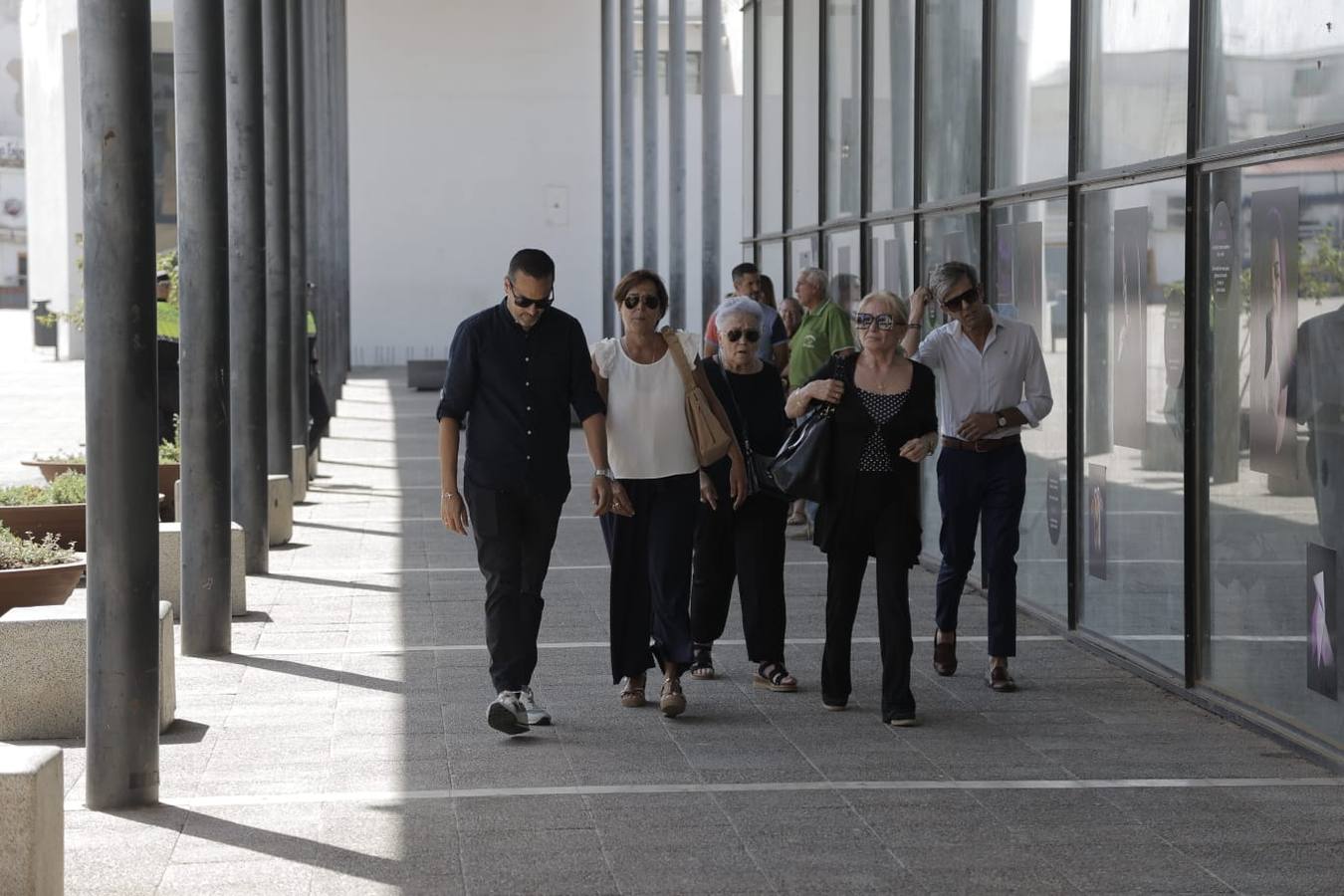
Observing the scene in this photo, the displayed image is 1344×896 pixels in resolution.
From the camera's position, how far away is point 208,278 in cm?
939

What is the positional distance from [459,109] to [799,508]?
27329 millimetres

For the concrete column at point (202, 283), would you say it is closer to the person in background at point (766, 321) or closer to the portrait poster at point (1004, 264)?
the portrait poster at point (1004, 264)

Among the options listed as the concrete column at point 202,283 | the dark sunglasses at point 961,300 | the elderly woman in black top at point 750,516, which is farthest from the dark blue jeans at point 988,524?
the concrete column at point 202,283

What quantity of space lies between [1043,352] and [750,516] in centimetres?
260

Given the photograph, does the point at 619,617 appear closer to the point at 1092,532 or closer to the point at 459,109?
the point at 1092,532

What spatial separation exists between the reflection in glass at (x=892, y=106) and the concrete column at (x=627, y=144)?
13621 mm

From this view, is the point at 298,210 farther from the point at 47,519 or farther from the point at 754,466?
the point at 754,466

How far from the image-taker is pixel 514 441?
22.6 ft

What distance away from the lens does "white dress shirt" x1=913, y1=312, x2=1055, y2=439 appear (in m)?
7.99

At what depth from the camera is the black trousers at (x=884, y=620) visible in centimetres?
712

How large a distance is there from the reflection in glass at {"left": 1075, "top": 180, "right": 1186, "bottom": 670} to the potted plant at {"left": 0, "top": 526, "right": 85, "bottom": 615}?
4488mm

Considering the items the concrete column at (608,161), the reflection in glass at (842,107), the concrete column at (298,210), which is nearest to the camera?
the reflection in glass at (842,107)

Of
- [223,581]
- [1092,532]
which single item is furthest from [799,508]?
[223,581]

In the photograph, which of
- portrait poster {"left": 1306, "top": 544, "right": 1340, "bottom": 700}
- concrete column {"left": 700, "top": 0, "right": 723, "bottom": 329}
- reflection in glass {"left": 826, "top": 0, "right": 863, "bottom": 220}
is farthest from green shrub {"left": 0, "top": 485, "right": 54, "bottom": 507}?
concrete column {"left": 700, "top": 0, "right": 723, "bottom": 329}
